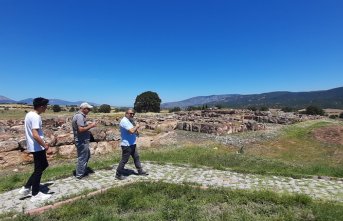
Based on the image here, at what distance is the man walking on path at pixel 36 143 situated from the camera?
8.28 metres

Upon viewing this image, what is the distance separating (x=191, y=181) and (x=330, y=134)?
963 inches

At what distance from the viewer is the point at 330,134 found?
30.3 meters

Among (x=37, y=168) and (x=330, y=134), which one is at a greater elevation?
(x=37, y=168)

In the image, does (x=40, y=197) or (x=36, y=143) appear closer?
(x=36, y=143)

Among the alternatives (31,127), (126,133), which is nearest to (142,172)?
(126,133)

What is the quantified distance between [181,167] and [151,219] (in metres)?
6.18

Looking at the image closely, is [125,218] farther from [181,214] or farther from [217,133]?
[217,133]

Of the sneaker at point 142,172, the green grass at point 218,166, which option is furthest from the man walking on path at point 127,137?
the green grass at point 218,166

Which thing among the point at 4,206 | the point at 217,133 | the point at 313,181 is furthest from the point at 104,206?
the point at 217,133

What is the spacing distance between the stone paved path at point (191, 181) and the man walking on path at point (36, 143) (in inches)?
10.9

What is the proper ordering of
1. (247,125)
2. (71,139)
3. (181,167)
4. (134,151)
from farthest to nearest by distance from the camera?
1. (247,125)
2. (71,139)
3. (181,167)
4. (134,151)

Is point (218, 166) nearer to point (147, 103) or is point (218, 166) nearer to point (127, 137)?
point (127, 137)

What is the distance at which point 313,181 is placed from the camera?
11242 millimetres

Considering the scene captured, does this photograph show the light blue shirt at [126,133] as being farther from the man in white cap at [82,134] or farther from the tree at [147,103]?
the tree at [147,103]
